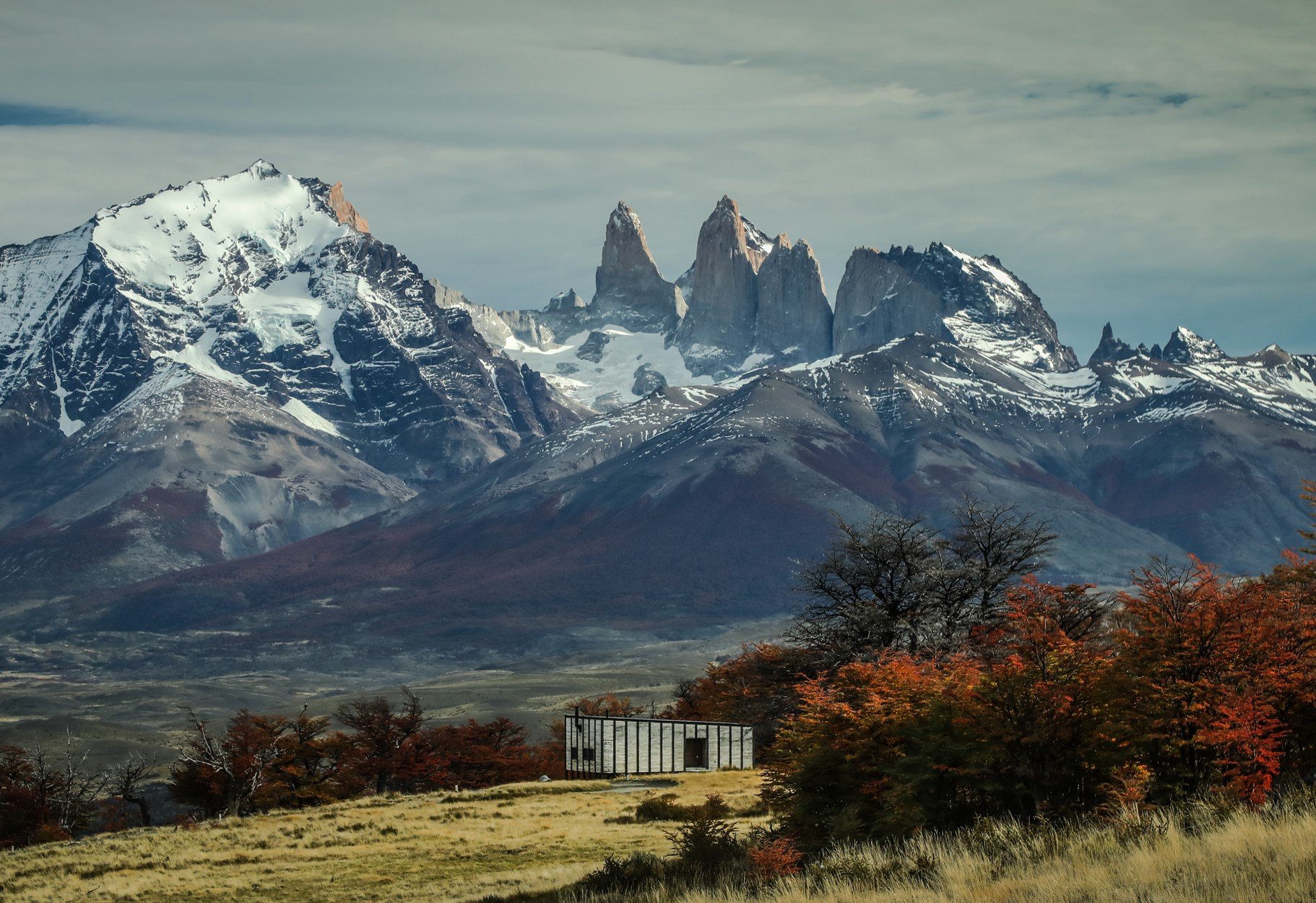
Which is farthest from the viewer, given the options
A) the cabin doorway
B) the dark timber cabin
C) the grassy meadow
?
the cabin doorway

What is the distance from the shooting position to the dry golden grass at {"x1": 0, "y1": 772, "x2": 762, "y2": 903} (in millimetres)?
41938

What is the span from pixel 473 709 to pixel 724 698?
354 ft

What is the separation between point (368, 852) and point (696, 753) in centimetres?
3072

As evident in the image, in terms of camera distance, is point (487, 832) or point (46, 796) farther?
point (46, 796)

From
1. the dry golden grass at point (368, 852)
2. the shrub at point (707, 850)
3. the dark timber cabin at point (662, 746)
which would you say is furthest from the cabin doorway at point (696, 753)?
the shrub at point (707, 850)

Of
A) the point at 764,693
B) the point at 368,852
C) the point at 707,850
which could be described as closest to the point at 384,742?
the point at 764,693

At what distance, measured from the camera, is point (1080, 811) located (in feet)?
111

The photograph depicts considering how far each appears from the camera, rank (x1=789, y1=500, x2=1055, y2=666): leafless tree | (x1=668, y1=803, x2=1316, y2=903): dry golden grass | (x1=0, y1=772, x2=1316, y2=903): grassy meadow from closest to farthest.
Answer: (x1=668, y1=803, x2=1316, y2=903): dry golden grass
(x1=0, y1=772, x2=1316, y2=903): grassy meadow
(x1=789, y1=500, x2=1055, y2=666): leafless tree

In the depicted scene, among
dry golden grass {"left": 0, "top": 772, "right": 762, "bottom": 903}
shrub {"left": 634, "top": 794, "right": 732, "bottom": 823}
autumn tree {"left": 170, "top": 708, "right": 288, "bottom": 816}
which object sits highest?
autumn tree {"left": 170, "top": 708, "right": 288, "bottom": 816}

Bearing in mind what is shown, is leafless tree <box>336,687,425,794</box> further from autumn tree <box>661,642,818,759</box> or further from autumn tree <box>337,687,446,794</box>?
autumn tree <box>661,642,818,759</box>

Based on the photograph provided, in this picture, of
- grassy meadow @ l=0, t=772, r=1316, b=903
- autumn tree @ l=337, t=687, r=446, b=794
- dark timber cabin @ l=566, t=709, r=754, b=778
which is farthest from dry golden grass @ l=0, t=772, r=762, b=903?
autumn tree @ l=337, t=687, r=446, b=794

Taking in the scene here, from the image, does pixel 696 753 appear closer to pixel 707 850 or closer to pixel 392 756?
pixel 392 756

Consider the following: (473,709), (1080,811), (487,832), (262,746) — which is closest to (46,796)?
(262,746)

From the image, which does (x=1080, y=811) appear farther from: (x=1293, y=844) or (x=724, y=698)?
(x=724, y=698)
